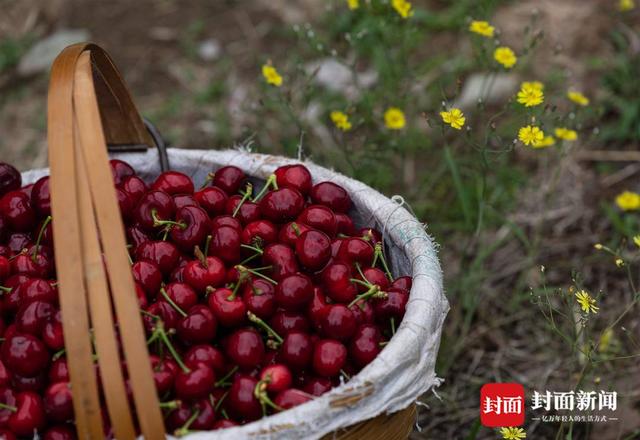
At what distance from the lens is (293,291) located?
1.64 metres

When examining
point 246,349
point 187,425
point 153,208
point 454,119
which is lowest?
point 187,425

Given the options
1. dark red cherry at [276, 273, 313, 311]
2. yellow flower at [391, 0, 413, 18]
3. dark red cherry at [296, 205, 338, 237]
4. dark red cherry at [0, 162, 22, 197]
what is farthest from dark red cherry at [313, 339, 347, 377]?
yellow flower at [391, 0, 413, 18]

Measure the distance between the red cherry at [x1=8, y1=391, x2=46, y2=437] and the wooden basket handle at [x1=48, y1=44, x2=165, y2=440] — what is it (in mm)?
172

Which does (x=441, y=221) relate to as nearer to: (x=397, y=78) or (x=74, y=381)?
(x=397, y=78)

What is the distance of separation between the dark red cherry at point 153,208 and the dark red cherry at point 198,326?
1.03 ft

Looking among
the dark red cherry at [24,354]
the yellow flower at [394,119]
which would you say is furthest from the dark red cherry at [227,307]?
the yellow flower at [394,119]

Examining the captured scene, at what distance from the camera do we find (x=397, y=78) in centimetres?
283

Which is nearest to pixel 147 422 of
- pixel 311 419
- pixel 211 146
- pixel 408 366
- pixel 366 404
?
pixel 311 419

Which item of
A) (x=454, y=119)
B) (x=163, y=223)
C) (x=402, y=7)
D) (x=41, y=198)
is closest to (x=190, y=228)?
(x=163, y=223)

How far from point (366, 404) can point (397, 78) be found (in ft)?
5.29

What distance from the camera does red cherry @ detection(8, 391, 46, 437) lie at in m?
1.47

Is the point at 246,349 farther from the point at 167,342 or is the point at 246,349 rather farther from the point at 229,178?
the point at 229,178

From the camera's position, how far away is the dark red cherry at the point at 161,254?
177cm

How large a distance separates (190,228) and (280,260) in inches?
9.0
